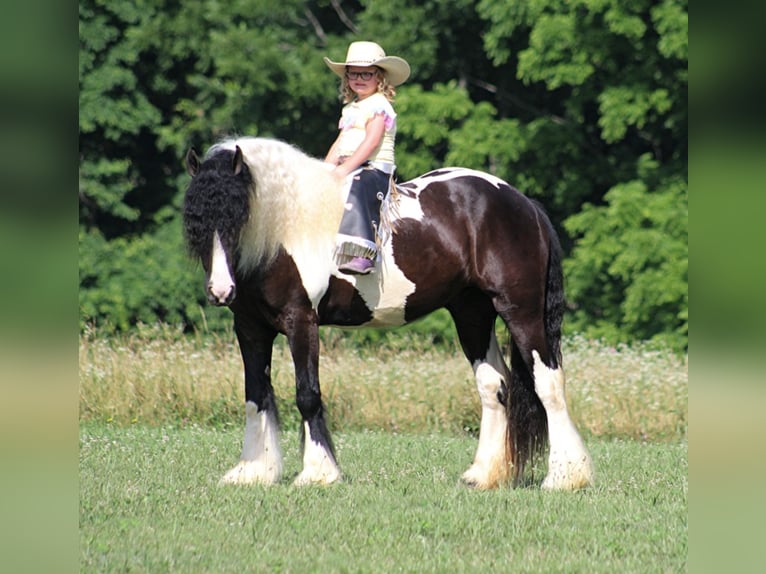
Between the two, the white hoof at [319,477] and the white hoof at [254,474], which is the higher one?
the white hoof at [319,477]

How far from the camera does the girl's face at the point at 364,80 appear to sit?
297 inches

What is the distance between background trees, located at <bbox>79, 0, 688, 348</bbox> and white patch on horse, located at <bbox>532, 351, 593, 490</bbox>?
11945 mm

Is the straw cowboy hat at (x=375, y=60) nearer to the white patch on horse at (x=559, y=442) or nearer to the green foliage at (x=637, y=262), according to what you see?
the white patch on horse at (x=559, y=442)

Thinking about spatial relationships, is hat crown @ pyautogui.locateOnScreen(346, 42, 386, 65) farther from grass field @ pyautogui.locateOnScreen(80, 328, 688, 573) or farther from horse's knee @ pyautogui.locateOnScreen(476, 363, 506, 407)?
grass field @ pyautogui.locateOnScreen(80, 328, 688, 573)

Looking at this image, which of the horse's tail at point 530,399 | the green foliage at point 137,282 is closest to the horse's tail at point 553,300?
the horse's tail at point 530,399

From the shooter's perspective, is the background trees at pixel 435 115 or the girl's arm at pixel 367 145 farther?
the background trees at pixel 435 115

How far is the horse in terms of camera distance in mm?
7086

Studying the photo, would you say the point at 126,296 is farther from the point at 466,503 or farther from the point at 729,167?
the point at 729,167

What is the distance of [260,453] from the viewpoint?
744cm

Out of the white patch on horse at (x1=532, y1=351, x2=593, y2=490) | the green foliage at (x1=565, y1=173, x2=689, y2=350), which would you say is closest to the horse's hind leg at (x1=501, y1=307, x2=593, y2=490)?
the white patch on horse at (x1=532, y1=351, x2=593, y2=490)

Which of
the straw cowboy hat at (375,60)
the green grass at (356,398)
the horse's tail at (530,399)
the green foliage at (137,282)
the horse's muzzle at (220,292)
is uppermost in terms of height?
the straw cowboy hat at (375,60)

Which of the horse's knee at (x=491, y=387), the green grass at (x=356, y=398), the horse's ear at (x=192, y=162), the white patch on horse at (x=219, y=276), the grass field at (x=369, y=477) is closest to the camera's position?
the grass field at (x=369, y=477)

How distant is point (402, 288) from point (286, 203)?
1.05 metres

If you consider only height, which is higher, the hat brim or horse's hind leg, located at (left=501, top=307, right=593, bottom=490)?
the hat brim
